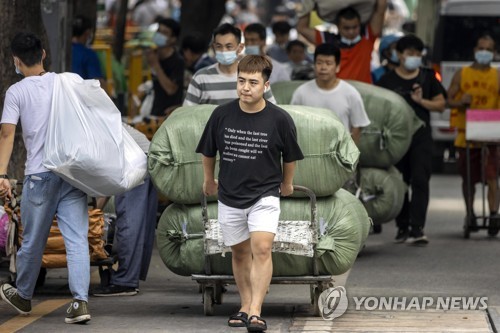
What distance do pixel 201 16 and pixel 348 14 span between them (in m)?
7.12

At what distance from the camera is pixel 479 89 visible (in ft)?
47.6

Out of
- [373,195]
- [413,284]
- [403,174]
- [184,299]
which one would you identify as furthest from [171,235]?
[403,174]

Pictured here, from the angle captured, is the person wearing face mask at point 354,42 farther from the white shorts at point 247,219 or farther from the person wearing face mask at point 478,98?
the white shorts at point 247,219

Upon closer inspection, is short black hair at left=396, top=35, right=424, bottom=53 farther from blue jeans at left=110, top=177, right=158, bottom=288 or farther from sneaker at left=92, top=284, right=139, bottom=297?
sneaker at left=92, top=284, right=139, bottom=297

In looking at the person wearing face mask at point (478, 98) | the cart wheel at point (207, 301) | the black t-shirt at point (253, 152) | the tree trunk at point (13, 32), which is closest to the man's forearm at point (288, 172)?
the black t-shirt at point (253, 152)

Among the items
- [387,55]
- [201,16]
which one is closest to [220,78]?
[387,55]

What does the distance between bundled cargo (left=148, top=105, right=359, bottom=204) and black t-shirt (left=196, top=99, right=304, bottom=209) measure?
801 millimetres

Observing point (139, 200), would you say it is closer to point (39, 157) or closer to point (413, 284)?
point (39, 157)

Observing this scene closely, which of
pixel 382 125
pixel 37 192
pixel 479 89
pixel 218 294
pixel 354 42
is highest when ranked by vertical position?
pixel 354 42

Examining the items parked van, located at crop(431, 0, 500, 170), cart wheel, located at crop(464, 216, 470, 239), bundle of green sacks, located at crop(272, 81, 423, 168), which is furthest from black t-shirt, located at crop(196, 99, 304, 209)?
parked van, located at crop(431, 0, 500, 170)

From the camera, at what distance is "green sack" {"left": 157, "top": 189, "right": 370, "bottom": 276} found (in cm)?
911

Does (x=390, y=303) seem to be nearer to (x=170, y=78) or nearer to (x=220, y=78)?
(x=220, y=78)

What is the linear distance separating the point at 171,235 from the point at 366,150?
380cm

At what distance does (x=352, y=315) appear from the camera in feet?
30.4
